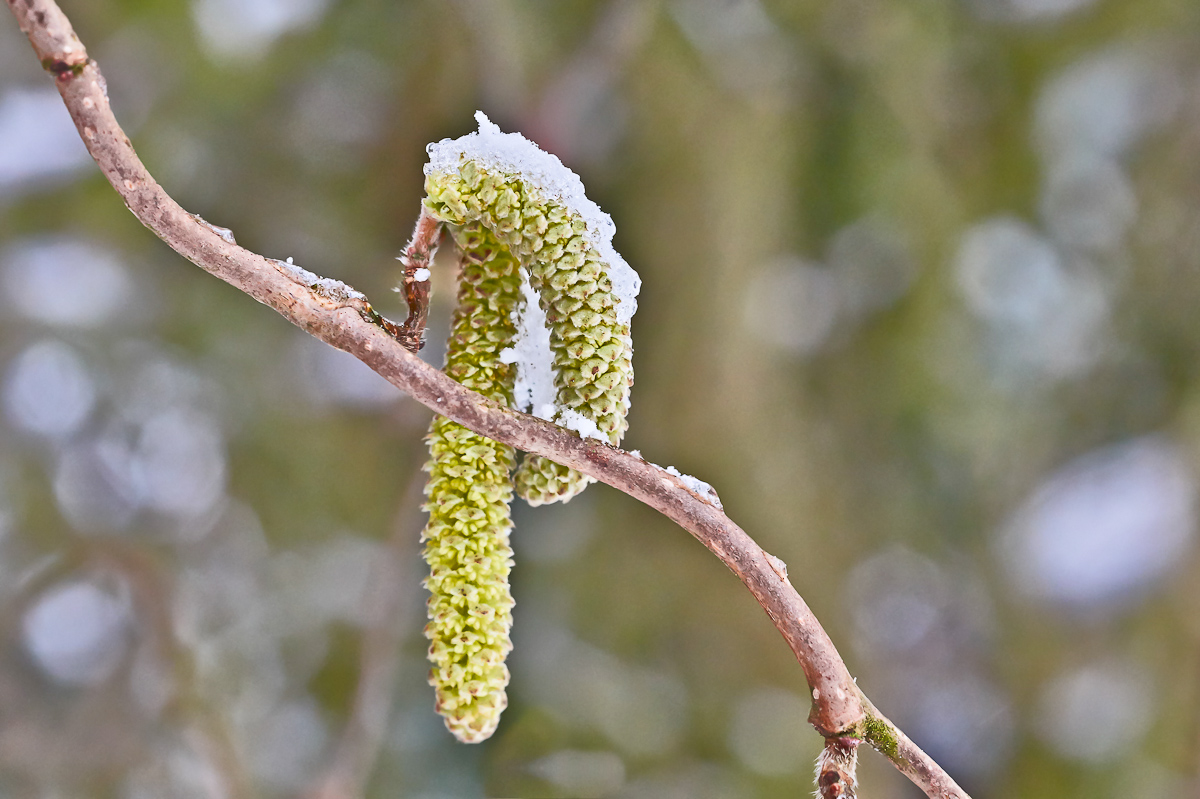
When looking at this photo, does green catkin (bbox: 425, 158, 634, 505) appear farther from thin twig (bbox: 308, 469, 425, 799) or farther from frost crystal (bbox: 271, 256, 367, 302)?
thin twig (bbox: 308, 469, 425, 799)

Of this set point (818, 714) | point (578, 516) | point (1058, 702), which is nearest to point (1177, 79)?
point (1058, 702)

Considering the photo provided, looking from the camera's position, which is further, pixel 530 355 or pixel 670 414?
pixel 670 414

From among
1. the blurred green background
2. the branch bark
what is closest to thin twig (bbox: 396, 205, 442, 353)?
the branch bark

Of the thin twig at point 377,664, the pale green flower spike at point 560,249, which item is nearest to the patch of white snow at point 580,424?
the pale green flower spike at point 560,249

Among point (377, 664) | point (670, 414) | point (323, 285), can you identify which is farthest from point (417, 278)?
point (377, 664)

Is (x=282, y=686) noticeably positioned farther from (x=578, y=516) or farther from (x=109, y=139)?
(x=109, y=139)

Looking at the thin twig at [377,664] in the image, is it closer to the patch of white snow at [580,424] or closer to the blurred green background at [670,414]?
the blurred green background at [670,414]

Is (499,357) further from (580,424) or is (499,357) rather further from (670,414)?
(670,414)

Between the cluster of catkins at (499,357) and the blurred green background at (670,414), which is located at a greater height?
the blurred green background at (670,414)
